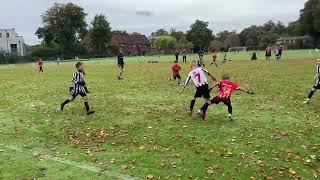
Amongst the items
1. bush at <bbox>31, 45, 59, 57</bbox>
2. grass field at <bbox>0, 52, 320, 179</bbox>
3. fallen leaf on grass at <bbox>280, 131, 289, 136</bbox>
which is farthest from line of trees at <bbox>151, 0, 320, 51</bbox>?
fallen leaf on grass at <bbox>280, 131, 289, 136</bbox>

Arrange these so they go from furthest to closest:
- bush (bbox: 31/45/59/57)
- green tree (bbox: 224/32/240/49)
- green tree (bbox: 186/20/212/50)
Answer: green tree (bbox: 224/32/240/49), green tree (bbox: 186/20/212/50), bush (bbox: 31/45/59/57)

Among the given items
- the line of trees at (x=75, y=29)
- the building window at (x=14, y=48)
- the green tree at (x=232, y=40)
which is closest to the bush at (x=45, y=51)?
the line of trees at (x=75, y=29)

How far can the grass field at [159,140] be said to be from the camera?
10.6 meters

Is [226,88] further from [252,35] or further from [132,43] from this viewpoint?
[252,35]

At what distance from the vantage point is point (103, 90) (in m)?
25.4

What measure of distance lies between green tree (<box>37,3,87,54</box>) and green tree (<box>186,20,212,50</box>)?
47.8 m

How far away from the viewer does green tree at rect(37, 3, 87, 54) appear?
123000 millimetres

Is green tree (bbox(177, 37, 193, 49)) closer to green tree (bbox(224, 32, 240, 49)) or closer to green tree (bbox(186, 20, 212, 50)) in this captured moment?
green tree (bbox(186, 20, 212, 50))

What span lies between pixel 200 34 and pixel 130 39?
2547 cm

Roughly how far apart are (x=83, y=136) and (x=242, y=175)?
5702 mm

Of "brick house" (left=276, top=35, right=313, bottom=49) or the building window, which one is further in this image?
"brick house" (left=276, top=35, right=313, bottom=49)

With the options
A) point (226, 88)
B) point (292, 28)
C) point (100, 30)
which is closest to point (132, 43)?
point (100, 30)

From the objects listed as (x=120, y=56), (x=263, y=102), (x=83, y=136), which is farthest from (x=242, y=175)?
(x=120, y=56)

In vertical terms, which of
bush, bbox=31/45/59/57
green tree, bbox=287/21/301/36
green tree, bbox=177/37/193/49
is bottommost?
bush, bbox=31/45/59/57
